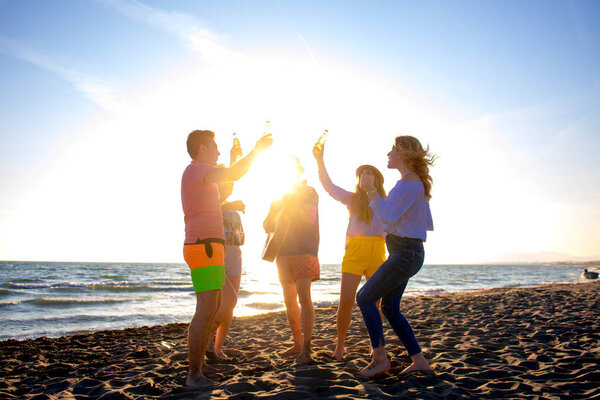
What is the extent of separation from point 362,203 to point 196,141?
1.80 metres

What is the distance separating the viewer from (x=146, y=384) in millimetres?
3285

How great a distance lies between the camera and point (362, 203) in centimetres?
389

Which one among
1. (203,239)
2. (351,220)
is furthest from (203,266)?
(351,220)

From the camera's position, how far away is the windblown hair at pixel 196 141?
3289 millimetres

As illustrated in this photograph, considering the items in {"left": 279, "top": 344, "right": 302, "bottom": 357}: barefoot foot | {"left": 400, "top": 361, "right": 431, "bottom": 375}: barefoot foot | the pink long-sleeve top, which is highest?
the pink long-sleeve top

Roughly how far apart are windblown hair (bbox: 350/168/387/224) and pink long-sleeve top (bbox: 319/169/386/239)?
0.04 metres

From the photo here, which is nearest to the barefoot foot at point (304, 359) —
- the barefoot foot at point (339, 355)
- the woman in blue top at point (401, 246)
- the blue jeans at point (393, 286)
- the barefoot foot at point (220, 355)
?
the barefoot foot at point (339, 355)

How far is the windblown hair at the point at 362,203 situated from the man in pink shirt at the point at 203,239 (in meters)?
1.27

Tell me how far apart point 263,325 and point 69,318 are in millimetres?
6704

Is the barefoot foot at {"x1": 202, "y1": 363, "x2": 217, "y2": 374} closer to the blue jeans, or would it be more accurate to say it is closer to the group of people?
the group of people

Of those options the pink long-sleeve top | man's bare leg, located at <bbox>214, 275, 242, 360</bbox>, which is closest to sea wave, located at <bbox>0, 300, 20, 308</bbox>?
man's bare leg, located at <bbox>214, 275, 242, 360</bbox>

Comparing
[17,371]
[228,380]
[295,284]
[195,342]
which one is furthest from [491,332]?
[17,371]

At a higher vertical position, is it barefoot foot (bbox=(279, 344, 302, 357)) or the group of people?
the group of people

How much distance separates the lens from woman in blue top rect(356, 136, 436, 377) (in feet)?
10.5
